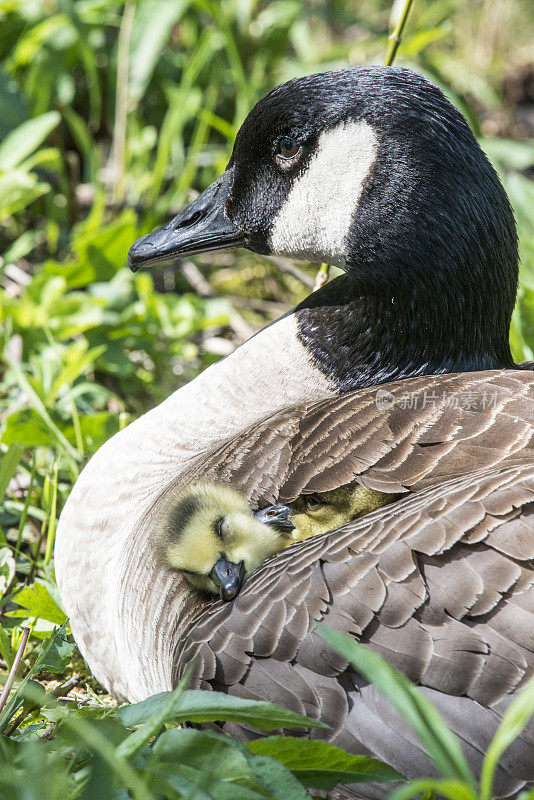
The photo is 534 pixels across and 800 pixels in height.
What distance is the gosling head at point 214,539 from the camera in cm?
194

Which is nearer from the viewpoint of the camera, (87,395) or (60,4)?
(87,395)

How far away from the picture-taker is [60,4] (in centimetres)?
435

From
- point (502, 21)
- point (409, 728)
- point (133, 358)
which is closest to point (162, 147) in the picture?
point (133, 358)

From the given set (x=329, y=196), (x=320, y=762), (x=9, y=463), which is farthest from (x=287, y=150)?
(x=320, y=762)

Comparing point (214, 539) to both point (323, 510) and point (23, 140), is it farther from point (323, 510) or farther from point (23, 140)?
point (23, 140)

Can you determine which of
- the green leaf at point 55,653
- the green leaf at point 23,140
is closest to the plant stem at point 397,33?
the green leaf at point 23,140

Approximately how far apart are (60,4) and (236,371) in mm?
2742

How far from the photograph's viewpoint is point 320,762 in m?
1.60

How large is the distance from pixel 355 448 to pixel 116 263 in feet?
7.11

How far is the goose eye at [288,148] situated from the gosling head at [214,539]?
36.8 inches

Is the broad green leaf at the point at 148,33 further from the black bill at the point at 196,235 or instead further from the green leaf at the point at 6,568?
the green leaf at the point at 6,568

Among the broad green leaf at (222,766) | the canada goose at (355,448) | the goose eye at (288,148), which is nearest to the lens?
the broad green leaf at (222,766)

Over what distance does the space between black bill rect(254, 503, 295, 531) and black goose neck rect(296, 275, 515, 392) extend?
0.53 meters

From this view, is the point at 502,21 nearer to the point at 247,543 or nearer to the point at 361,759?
the point at 247,543
